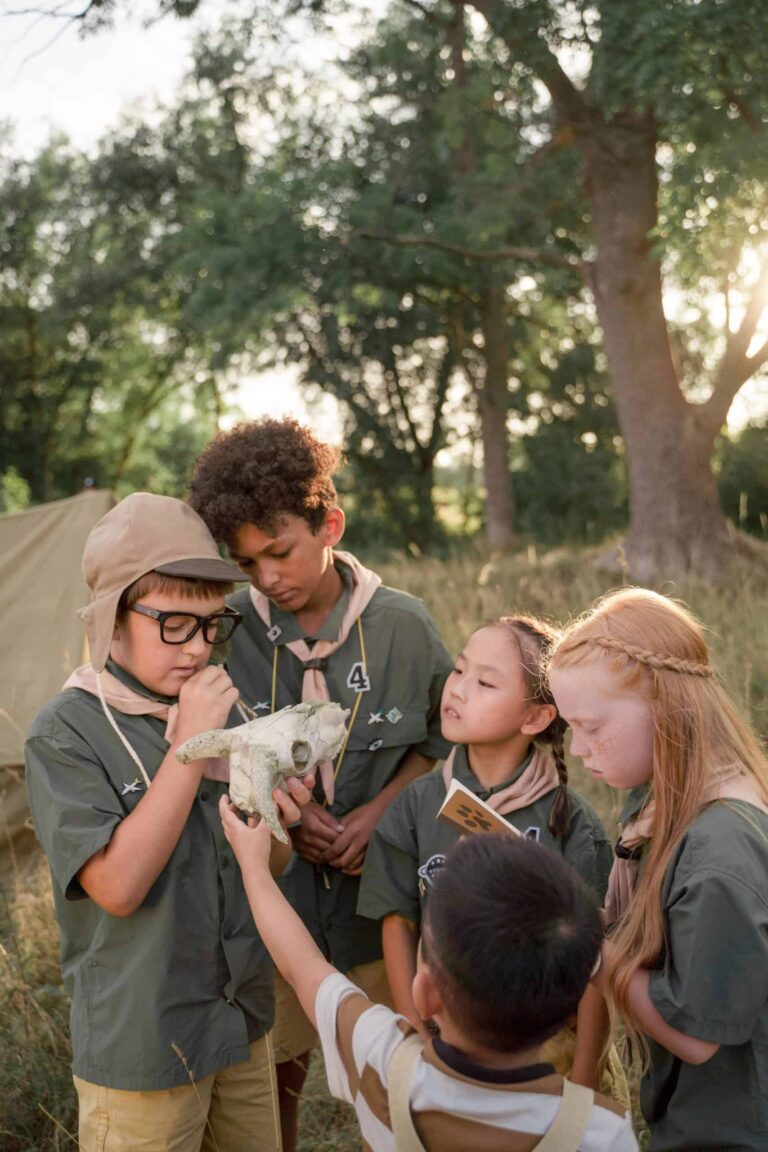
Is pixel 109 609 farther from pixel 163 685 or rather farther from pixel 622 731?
pixel 622 731

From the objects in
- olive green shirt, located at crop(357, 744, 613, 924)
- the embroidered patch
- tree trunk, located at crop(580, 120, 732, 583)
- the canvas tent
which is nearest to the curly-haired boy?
Result: olive green shirt, located at crop(357, 744, 613, 924)

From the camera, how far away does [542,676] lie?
8.52 feet

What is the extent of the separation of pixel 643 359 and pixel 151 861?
31.4 ft

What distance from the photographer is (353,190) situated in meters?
14.1

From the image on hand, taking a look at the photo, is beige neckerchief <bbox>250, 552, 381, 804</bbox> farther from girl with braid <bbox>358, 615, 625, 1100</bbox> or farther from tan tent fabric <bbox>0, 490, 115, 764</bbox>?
tan tent fabric <bbox>0, 490, 115, 764</bbox>

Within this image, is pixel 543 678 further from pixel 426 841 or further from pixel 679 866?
pixel 679 866

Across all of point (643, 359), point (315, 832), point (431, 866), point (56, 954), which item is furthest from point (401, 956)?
point (643, 359)

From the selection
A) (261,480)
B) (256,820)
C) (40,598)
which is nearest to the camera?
(256,820)

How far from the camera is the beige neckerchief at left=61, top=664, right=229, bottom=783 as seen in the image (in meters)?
2.24

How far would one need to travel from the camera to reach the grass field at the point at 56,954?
322cm

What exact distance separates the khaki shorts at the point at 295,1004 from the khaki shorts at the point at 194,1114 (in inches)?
17.6

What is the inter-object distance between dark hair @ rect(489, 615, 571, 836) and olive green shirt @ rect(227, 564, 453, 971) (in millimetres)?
381

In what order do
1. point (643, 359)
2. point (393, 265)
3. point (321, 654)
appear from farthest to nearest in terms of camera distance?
point (393, 265)
point (643, 359)
point (321, 654)

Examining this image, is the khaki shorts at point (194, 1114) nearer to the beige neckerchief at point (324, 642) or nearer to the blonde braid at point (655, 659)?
the beige neckerchief at point (324, 642)
